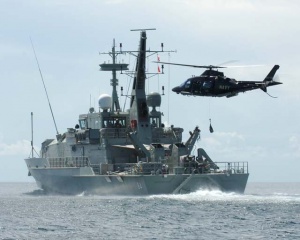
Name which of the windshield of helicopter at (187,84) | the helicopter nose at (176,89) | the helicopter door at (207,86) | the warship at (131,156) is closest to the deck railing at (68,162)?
the warship at (131,156)

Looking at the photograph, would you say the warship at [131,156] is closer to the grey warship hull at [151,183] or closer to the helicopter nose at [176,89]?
the grey warship hull at [151,183]

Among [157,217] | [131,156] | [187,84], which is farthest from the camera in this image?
[131,156]

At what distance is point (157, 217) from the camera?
4831cm

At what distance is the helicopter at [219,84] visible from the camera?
182 ft

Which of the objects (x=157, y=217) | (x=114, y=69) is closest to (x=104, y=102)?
(x=114, y=69)

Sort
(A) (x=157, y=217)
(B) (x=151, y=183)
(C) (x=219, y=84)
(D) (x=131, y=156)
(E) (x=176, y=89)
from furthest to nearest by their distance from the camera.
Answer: (D) (x=131, y=156)
(B) (x=151, y=183)
(E) (x=176, y=89)
(C) (x=219, y=84)
(A) (x=157, y=217)

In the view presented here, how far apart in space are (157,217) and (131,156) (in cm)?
1872

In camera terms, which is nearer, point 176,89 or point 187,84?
point 187,84

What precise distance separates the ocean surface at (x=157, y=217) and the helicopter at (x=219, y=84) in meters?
6.44

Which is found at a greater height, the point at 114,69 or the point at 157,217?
the point at 114,69

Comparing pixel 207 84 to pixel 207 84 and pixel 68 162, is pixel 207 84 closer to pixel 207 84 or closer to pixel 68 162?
pixel 207 84

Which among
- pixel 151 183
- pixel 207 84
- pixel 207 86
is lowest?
pixel 151 183

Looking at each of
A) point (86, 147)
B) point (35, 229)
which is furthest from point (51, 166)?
point (35, 229)

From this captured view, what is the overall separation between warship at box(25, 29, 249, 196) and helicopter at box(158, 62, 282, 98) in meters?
6.08
